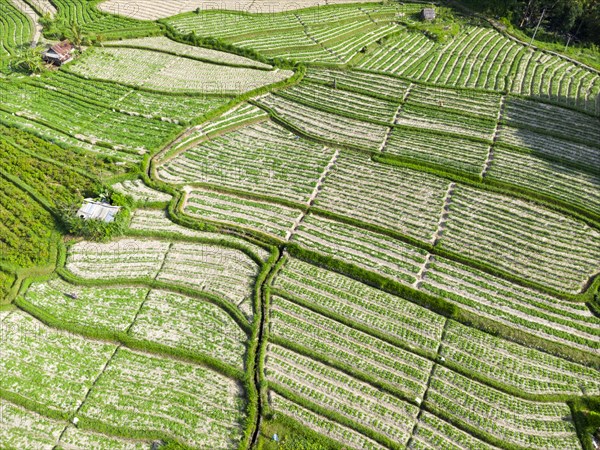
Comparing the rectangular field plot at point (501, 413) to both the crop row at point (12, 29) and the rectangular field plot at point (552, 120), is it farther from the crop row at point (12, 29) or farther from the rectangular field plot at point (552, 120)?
the crop row at point (12, 29)

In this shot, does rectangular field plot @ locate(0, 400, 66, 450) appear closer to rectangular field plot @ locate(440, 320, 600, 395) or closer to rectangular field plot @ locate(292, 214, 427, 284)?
rectangular field plot @ locate(292, 214, 427, 284)

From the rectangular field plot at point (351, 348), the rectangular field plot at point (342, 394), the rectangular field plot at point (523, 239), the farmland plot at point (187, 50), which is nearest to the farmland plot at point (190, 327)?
the rectangular field plot at point (342, 394)

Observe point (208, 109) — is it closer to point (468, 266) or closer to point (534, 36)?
point (468, 266)

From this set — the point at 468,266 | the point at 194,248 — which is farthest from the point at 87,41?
the point at 468,266

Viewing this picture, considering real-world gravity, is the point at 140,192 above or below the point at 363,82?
below

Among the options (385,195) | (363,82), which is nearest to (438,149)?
(385,195)

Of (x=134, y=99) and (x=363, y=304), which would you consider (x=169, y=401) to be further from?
(x=134, y=99)
